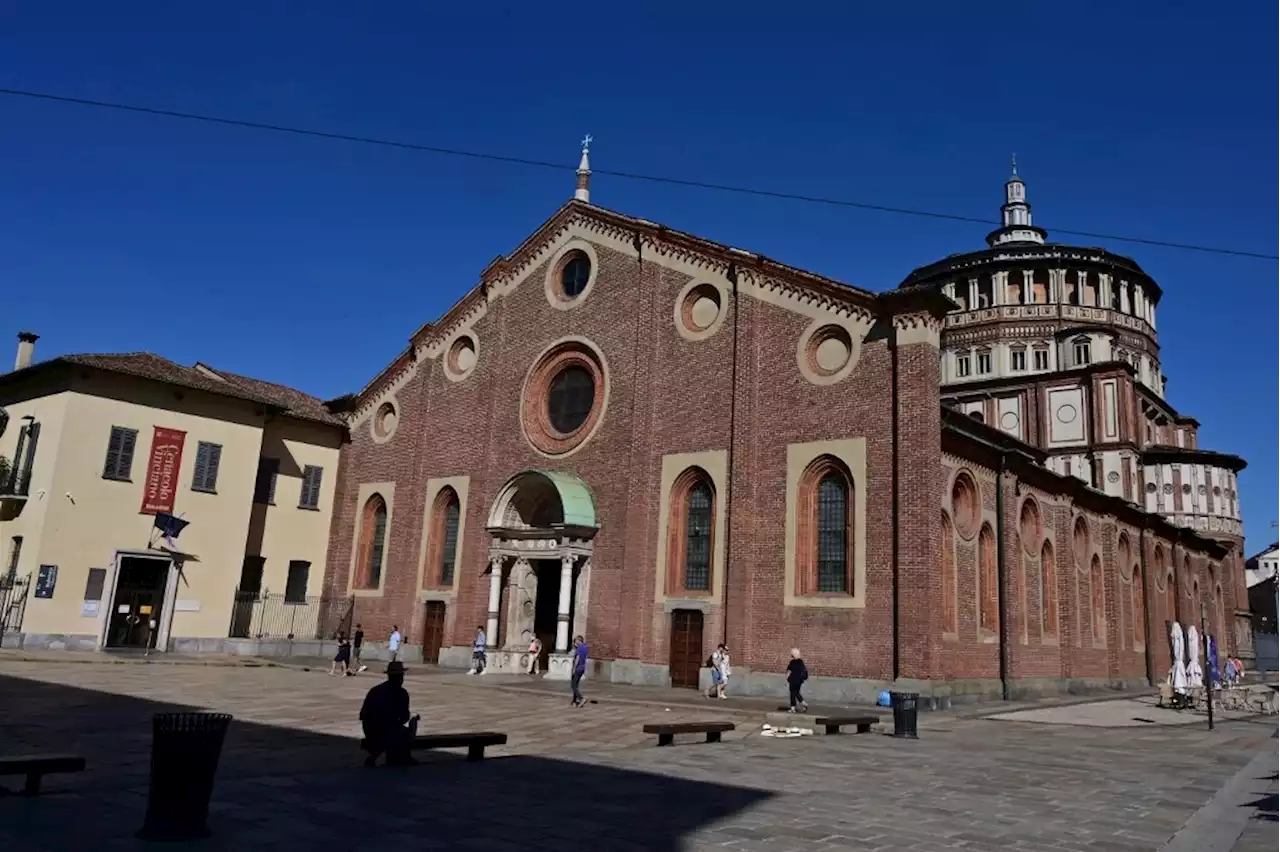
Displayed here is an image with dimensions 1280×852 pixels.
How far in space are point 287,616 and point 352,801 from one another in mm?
→ 27241

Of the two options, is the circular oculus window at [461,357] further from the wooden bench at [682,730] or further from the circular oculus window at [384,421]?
the wooden bench at [682,730]

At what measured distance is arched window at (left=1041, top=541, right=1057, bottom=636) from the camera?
2962cm

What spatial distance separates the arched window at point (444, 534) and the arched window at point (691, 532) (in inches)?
351

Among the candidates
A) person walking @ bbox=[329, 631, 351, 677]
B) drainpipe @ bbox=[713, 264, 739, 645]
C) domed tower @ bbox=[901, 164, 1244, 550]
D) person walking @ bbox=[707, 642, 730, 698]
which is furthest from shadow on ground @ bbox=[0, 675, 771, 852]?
domed tower @ bbox=[901, 164, 1244, 550]

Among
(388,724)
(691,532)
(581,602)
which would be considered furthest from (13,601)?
(388,724)

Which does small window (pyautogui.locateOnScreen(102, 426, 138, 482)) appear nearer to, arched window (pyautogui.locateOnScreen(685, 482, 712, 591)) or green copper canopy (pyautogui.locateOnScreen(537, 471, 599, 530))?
green copper canopy (pyautogui.locateOnScreen(537, 471, 599, 530))

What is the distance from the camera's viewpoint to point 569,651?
88.9 ft

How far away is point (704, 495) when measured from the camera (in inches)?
1030

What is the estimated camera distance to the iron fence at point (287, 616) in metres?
32.4

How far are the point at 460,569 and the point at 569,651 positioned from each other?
576cm

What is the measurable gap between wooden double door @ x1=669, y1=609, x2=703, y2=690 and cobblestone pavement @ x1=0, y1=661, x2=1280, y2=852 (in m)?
5.98

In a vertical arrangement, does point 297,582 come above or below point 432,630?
above

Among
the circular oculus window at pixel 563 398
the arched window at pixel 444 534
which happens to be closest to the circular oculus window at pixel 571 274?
the circular oculus window at pixel 563 398

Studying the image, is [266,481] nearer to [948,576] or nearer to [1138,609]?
[948,576]
